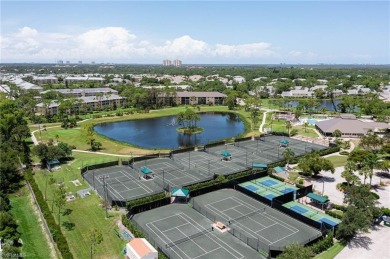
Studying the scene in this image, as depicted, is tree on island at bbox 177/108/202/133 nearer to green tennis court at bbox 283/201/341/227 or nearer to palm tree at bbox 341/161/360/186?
palm tree at bbox 341/161/360/186

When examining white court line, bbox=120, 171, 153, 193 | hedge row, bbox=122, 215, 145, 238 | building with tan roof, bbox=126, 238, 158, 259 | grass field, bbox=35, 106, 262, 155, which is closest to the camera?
building with tan roof, bbox=126, 238, 158, 259

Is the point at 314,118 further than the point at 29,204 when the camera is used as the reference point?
Yes

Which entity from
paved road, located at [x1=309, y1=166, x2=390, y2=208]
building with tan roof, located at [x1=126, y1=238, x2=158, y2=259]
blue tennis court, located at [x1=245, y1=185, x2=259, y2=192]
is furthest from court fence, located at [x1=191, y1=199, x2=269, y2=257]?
paved road, located at [x1=309, y1=166, x2=390, y2=208]

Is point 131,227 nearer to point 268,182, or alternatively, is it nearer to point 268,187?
point 268,187

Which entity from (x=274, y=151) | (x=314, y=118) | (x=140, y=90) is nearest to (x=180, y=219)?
(x=274, y=151)

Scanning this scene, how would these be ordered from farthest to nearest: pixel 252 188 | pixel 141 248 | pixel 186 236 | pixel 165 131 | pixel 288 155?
pixel 165 131
pixel 288 155
pixel 252 188
pixel 186 236
pixel 141 248

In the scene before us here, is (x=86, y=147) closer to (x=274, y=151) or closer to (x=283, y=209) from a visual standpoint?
(x=274, y=151)

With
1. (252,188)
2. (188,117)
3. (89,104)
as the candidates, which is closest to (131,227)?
(252,188)
